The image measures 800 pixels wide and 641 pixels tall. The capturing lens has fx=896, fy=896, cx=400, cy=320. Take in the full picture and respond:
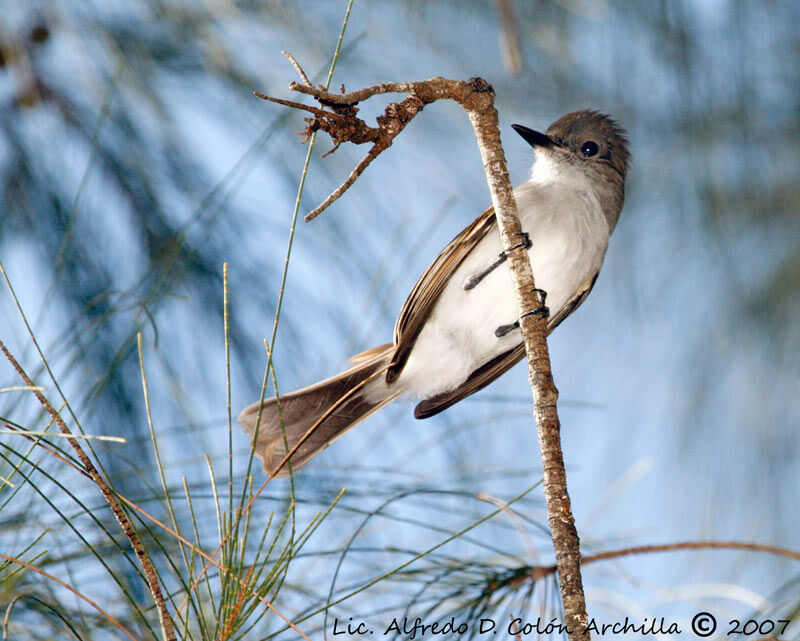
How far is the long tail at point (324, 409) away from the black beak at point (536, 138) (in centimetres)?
47

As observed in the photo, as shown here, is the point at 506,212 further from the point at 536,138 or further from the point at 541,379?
the point at 536,138

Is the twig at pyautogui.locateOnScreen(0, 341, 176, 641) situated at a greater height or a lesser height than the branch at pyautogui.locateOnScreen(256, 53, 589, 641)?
lesser

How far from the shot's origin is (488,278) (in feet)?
5.54

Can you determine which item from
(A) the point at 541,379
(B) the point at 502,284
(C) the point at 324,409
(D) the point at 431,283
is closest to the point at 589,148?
(B) the point at 502,284

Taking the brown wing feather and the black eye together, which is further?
the black eye

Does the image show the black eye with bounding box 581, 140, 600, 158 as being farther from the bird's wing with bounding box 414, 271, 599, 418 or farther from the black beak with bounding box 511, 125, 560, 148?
the bird's wing with bounding box 414, 271, 599, 418

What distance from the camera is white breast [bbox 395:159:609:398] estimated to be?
1.61m

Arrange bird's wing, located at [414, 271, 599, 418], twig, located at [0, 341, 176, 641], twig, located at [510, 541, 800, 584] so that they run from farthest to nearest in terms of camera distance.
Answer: bird's wing, located at [414, 271, 599, 418]
twig, located at [510, 541, 800, 584]
twig, located at [0, 341, 176, 641]

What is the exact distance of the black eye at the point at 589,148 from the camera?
1.72m

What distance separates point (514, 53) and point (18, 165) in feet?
2.68

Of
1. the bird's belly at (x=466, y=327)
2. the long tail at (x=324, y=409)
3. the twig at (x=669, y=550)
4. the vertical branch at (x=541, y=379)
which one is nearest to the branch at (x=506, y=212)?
the vertical branch at (x=541, y=379)

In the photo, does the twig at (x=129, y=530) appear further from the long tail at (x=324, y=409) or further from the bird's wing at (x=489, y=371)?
the bird's wing at (x=489, y=371)

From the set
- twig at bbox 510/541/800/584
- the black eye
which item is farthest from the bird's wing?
twig at bbox 510/541/800/584

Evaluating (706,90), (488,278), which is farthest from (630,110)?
(488,278)
